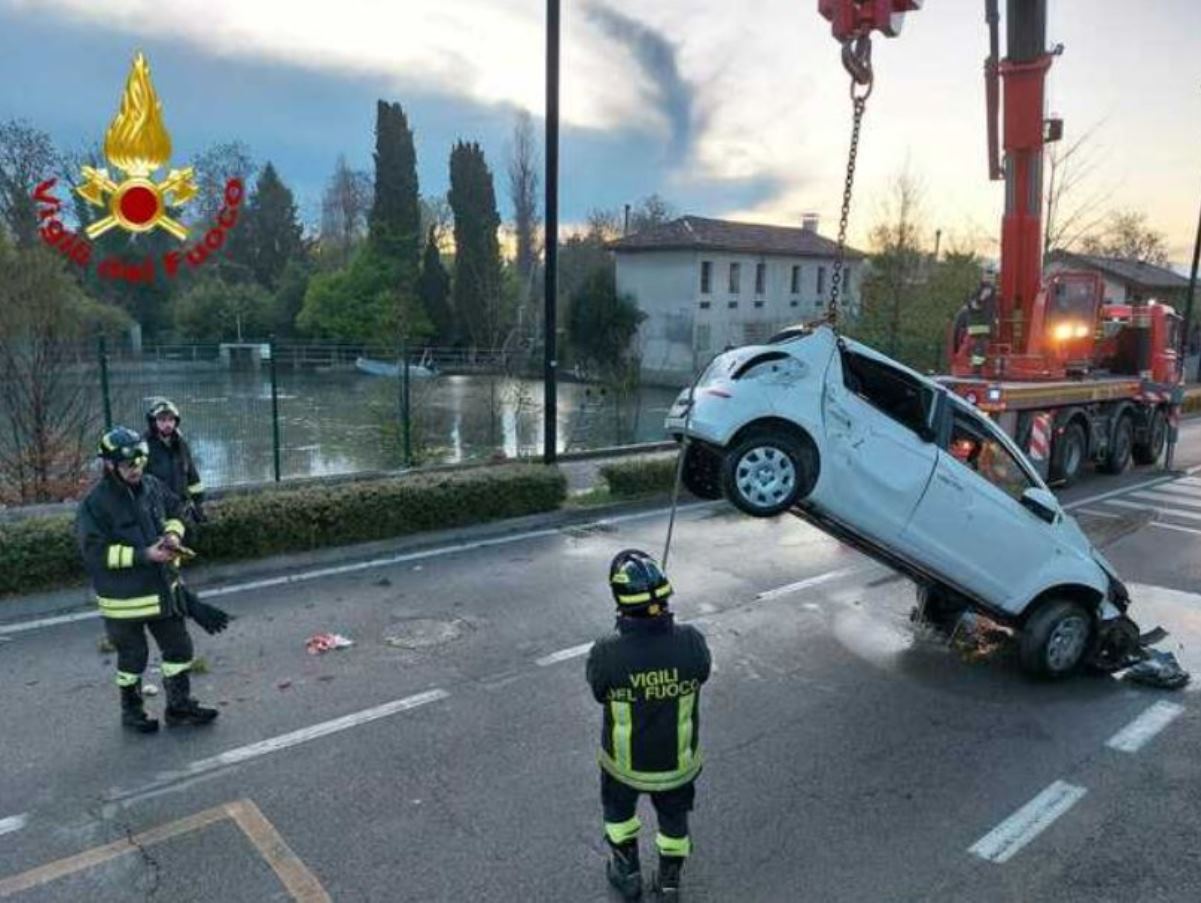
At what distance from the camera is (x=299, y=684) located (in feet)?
20.3

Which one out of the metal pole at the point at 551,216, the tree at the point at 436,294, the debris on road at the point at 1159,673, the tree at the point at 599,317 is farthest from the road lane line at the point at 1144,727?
the tree at the point at 436,294

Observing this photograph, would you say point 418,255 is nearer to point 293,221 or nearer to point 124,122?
point 293,221

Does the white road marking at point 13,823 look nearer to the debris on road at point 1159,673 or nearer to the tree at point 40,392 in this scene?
the debris on road at point 1159,673

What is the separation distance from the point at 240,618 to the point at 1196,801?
690 cm

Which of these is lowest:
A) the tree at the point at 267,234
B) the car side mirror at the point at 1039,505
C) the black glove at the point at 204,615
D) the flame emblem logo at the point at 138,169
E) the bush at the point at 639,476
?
the bush at the point at 639,476

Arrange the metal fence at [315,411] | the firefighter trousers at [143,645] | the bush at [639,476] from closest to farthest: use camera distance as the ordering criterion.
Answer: the firefighter trousers at [143,645]
the metal fence at [315,411]
the bush at [639,476]

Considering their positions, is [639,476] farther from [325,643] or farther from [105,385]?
[105,385]

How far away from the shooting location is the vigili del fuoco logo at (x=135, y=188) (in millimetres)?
14422

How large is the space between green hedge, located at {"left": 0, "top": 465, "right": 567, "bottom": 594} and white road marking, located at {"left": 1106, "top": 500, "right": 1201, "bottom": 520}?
8836mm

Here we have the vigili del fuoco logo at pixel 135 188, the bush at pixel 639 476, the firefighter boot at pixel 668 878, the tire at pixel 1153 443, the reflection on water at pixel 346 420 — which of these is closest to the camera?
the firefighter boot at pixel 668 878

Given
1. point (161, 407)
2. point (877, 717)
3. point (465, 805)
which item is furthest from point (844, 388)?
point (161, 407)

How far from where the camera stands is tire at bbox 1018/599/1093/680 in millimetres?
6367

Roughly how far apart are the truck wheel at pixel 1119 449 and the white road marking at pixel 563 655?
13744 millimetres

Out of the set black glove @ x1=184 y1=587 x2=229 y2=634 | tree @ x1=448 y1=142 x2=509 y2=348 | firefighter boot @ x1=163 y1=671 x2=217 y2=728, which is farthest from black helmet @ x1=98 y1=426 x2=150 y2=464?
tree @ x1=448 y1=142 x2=509 y2=348
